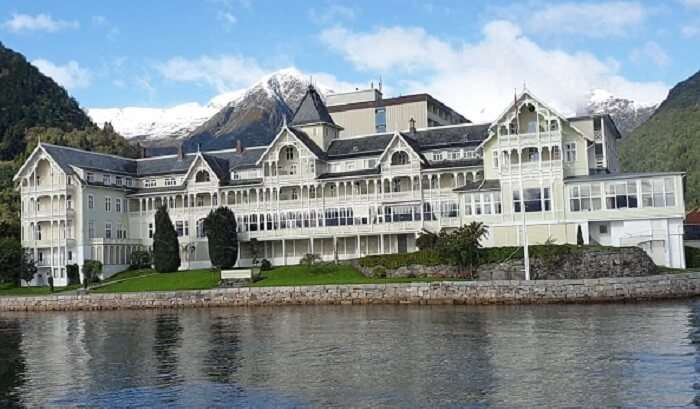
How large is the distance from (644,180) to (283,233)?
118 ft

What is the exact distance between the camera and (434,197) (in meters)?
79.5

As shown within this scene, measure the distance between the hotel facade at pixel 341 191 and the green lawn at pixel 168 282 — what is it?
9.76 metres

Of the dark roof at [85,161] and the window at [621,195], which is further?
the dark roof at [85,161]

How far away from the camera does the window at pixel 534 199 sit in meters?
69.4

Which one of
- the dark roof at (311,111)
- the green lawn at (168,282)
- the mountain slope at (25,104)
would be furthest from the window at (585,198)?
the mountain slope at (25,104)

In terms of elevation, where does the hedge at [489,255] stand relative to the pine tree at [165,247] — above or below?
below

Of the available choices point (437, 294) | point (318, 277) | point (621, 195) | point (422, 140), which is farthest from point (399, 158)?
point (437, 294)

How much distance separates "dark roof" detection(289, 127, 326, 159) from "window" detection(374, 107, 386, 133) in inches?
712

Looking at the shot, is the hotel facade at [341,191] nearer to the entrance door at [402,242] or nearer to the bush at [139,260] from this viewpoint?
the entrance door at [402,242]

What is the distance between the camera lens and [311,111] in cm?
9075

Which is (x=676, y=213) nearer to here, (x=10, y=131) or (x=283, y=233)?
(x=283, y=233)

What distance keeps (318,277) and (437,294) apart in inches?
535

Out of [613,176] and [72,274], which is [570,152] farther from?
[72,274]

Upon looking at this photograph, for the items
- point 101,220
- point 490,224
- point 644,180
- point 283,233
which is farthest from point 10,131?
point 644,180
